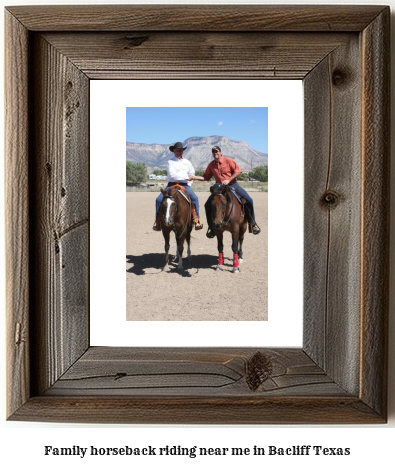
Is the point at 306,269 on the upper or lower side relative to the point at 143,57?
lower

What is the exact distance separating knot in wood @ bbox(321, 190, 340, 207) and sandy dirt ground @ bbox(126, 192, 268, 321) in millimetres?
82

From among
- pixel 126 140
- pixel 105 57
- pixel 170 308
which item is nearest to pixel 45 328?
pixel 170 308

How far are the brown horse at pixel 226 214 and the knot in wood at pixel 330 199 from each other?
116mm

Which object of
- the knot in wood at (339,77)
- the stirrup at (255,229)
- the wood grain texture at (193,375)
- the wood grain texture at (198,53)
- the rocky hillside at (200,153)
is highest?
the wood grain texture at (198,53)

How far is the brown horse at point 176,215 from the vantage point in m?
0.75

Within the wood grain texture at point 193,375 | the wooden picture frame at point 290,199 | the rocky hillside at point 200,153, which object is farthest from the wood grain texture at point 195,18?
the wood grain texture at point 193,375

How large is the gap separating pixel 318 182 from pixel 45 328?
0.44m

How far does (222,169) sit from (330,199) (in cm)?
16

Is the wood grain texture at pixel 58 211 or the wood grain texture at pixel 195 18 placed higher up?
the wood grain texture at pixel 195 18

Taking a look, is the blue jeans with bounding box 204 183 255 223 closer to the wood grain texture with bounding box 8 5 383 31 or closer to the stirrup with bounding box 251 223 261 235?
the stirrup with bounding box 251 223 261 235

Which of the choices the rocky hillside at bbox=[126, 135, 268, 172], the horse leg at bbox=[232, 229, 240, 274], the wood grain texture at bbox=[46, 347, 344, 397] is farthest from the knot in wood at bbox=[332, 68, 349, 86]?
the wood grain texture at bbox=[46, 347, 344, 397]

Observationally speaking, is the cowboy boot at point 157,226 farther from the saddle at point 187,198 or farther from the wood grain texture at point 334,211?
the wood grain texture at point 334,211

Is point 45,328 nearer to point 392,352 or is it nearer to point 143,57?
point 143,57

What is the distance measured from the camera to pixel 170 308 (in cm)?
75
